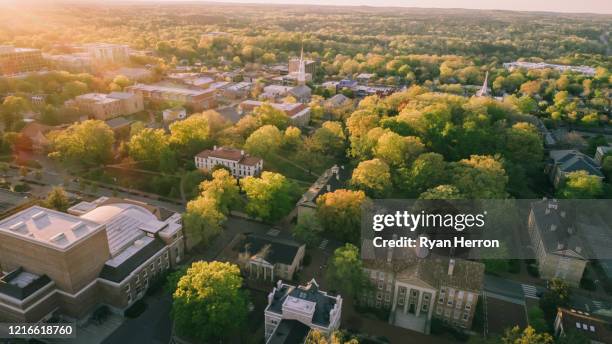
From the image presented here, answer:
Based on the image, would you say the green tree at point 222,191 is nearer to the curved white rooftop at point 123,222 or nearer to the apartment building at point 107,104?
the curved white rooftop at point 123,222

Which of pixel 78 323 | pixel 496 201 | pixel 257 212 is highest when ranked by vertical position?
pixel 496 201

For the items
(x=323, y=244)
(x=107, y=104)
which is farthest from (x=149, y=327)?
(x=107, y=104)

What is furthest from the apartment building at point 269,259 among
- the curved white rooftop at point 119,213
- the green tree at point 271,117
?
the green tree at point 271,117

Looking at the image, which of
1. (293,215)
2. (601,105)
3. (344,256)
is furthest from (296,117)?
(601,105)

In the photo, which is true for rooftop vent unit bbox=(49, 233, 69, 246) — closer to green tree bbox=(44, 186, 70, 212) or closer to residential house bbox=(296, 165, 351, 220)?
green tree bbox=(44, 186, 70, 212)

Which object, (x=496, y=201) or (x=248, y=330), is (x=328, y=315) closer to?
(x=248, y=330)

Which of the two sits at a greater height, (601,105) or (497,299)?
(601,105)
